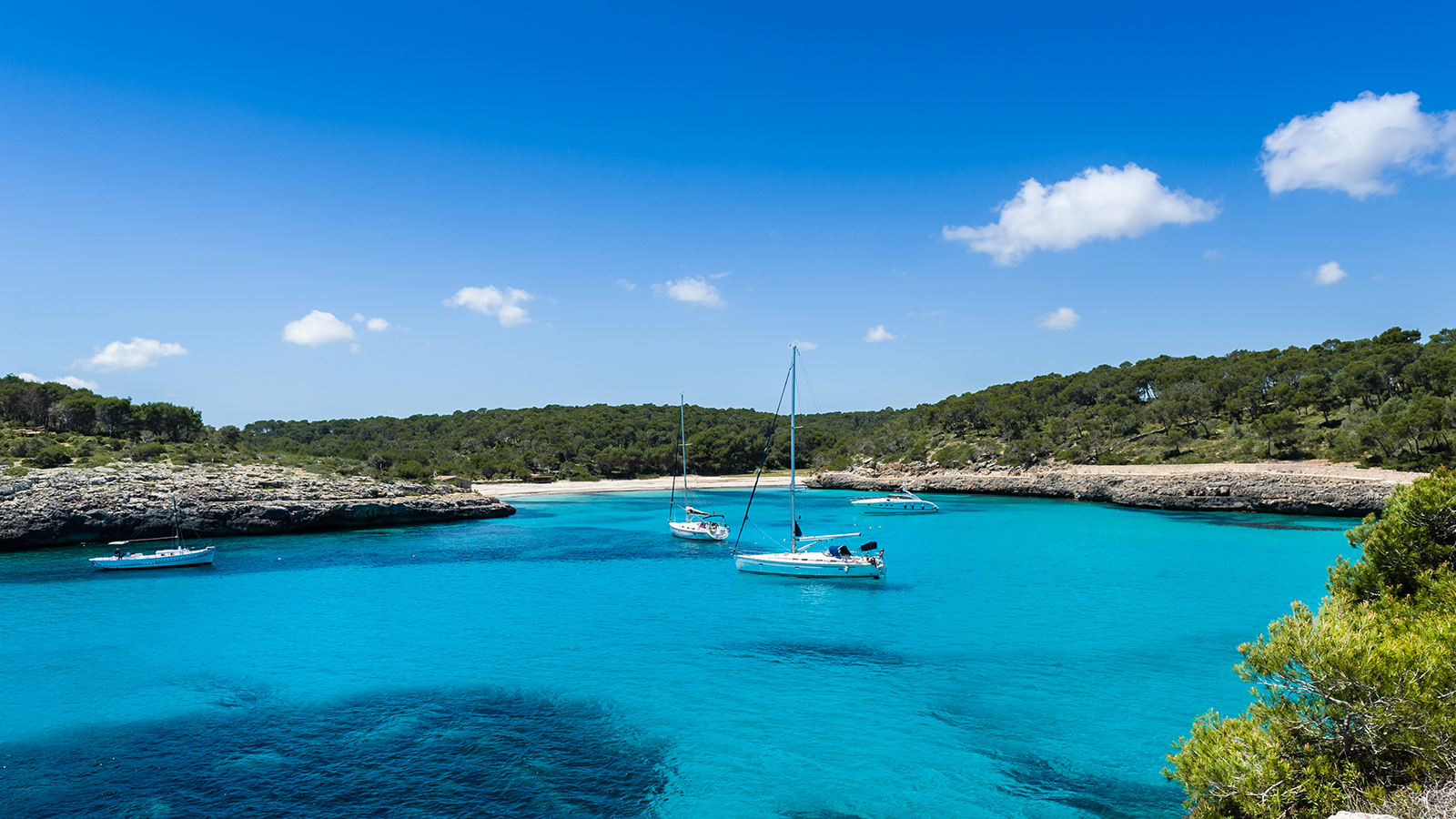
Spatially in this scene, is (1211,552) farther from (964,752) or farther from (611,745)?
(611,745)

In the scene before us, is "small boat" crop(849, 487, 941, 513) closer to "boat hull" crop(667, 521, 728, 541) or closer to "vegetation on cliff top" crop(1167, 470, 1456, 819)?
"boat hull" crop(667, 521, 728, 541)

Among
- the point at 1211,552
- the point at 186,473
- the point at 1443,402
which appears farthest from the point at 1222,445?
the point at 186,473

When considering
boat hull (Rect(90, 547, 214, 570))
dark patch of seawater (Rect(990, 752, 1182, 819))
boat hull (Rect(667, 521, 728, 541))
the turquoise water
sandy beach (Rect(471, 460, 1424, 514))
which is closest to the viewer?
dark patch of seawater (Rect(990, 752, 1182, 819))

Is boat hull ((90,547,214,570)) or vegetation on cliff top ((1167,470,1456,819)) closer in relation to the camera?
vegetation on cliff top ((1167,470,1456,819))

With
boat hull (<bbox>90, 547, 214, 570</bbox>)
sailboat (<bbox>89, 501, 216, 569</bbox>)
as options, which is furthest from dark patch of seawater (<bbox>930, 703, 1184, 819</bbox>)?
boat hull (<bbox>90, 547, 214, 570</bbox>)

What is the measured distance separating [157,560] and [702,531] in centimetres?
3398

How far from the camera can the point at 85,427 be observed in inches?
2874

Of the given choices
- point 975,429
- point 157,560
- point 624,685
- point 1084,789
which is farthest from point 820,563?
point 975,429

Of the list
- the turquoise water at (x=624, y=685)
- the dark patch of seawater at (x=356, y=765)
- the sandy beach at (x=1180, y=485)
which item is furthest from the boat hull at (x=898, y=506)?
the dark patch of seawater at (x=356, y=765)

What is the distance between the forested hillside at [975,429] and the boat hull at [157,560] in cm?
2456

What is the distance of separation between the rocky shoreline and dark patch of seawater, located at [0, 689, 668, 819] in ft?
203

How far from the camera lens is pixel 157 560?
1670 inches

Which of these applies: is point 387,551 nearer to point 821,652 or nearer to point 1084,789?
point 821,652

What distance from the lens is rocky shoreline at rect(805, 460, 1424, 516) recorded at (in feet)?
193
